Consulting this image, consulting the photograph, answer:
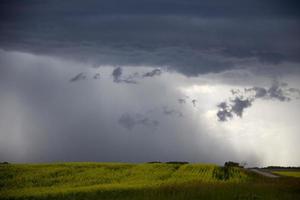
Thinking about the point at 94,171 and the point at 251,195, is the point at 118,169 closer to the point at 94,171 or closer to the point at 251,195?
the point at 94,171

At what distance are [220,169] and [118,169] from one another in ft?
56.8

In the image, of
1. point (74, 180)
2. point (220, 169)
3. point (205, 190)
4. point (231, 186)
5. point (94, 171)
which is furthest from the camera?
point (220, 169)

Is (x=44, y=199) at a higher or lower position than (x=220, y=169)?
lower

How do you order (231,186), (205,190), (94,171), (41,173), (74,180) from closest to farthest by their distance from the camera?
(205,190), (231,186), (74,180), (41,173), (94,171)

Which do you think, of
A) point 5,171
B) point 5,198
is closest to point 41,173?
point 5,171

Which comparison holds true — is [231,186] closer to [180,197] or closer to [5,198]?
[180,197]

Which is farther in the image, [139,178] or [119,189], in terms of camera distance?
[139,178]

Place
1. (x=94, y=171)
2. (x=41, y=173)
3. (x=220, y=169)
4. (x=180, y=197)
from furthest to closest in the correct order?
(x=220, y=169)
(x=94, y=171)
(x=41, y=173)
(x=180, y=197)

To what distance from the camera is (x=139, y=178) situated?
60312 mm

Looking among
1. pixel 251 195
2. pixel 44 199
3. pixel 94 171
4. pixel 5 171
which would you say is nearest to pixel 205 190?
pixel 251 195

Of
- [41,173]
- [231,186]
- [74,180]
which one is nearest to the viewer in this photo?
[231,186]

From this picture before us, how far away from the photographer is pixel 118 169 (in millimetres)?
71562

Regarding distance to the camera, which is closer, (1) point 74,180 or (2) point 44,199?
(2) point 44,199

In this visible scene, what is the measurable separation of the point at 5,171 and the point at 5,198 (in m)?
20.4
